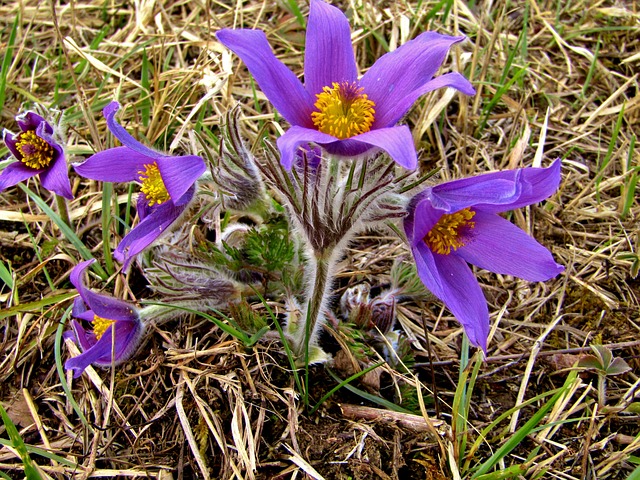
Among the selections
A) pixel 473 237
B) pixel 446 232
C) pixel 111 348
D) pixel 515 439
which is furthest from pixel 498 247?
pixel 111 348

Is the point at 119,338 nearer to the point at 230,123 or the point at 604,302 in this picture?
the point at 230,123

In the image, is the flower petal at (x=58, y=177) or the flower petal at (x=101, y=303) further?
the flower petal at (x=58, y=177)

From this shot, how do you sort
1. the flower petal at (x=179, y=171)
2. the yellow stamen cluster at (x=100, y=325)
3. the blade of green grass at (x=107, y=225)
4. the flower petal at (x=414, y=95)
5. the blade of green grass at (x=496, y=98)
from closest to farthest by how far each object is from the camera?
the flower petal at (x=414, y=95), the flower petal at (x=179, y=171), the yellow stamen cluster at (x=100, y=325), the blade of green grass at (x=107, y=225), the blade of green grass at (x=496, y=98)

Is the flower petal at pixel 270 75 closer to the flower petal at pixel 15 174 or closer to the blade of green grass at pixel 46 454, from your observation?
the flower petal at pixel 15 174

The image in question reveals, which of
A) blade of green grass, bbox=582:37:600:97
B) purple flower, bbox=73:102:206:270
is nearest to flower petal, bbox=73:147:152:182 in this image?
purple flower, bbox=73:102:206:270

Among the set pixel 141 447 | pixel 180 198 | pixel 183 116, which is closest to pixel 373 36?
pixel 183 116

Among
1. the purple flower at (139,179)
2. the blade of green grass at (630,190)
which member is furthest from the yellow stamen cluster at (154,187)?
the blade of green grass at (630,190)
